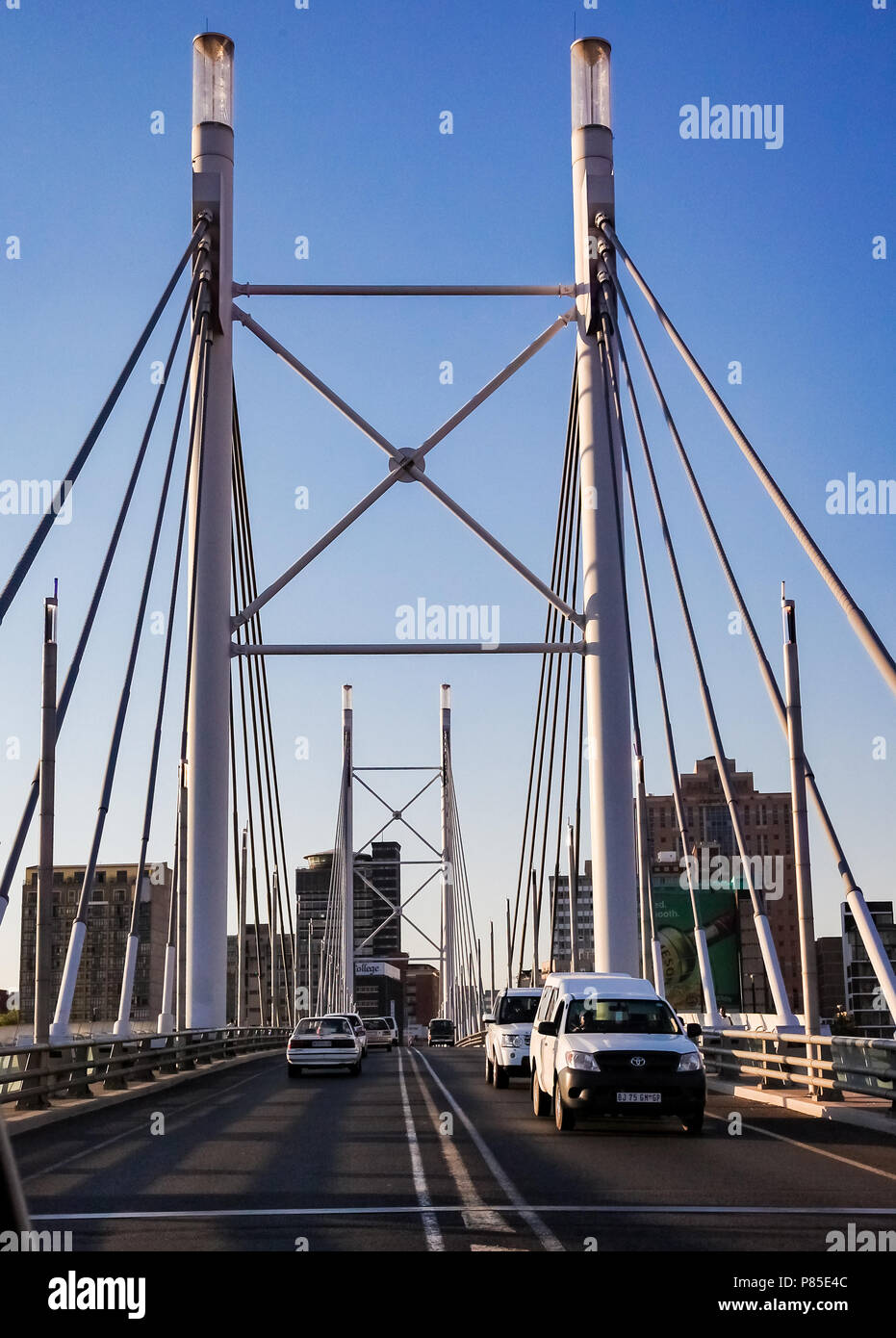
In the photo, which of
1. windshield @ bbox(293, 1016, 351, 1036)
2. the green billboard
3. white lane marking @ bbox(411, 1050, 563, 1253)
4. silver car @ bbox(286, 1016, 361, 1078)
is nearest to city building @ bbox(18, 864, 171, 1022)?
the green billboard

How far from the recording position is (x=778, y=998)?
24062 mm

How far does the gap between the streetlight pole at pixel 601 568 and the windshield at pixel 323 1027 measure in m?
9.68

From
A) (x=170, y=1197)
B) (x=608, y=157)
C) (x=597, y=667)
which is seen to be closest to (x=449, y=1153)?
(x=170, y=1197)

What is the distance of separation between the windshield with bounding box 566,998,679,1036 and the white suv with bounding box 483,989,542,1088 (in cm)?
754

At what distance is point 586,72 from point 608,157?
5.05 ft

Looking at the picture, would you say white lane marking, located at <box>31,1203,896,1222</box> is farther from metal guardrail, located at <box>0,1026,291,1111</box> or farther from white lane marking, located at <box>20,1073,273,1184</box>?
metal guardrail, located at <box>0,1026,291,1111</box>

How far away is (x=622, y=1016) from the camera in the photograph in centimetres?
1938

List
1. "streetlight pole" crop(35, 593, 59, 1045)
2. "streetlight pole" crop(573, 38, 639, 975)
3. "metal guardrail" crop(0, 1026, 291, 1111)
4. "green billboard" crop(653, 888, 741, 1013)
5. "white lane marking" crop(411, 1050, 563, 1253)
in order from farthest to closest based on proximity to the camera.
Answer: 1. "green billboard" crop(653, 888, 741, 1013)
2. "streetlight pole" crop(573, 38, 639, 975)
3. "streetlight pole" crop(35, 593, 59, 1045)
4. "metal guardrail" crop(0, 1026, 291, 1111)
5. "white lane marking" crop(411, 1050, 563, 1253)

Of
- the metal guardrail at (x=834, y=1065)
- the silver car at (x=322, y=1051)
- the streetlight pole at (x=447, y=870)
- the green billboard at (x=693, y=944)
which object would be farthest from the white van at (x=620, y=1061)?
the green billboard at (x=693, y=944)

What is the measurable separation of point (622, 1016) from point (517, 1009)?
34.3 feet

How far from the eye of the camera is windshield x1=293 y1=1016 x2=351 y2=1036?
36062 mm

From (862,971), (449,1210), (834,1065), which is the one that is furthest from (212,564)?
(862,971)

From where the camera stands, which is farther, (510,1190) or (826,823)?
(826,823)

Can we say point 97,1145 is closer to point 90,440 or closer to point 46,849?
point 46,849
